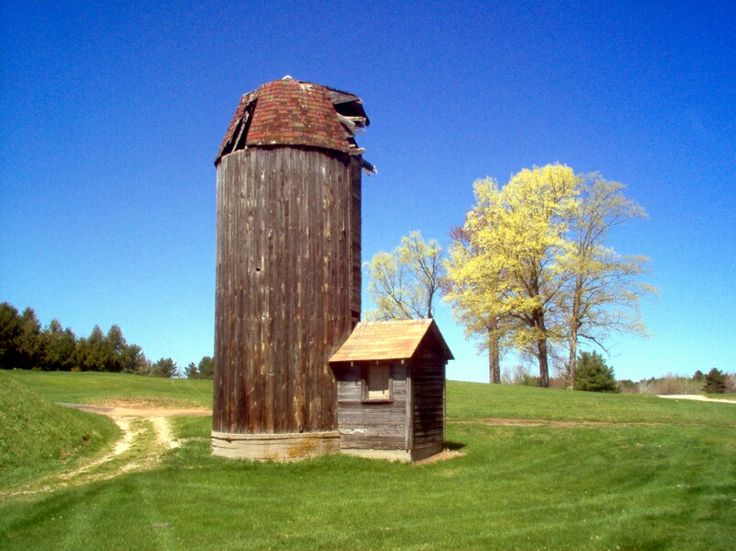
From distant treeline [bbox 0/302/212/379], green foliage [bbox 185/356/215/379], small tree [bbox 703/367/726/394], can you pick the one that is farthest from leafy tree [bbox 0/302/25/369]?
small tree [bbox 703/367/726/394]

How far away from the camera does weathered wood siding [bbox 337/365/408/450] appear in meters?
18.4

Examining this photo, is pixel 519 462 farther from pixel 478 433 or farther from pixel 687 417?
pixel 687 417

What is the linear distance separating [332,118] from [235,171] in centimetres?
325

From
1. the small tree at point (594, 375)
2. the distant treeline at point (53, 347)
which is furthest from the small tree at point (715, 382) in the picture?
the distant treeline at point (53, 347)

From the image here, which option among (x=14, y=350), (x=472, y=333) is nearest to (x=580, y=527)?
(x=472, y=333)

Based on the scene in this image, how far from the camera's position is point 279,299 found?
1920 cm

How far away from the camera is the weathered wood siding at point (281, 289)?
62.2ft

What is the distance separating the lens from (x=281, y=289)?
19.2 meters

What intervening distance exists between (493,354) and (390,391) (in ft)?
88.5

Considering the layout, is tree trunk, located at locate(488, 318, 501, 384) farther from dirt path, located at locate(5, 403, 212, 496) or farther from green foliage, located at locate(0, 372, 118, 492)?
green foliage, located at locate(0, 372, 118, 492)

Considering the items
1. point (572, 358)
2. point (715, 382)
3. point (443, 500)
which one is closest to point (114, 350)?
point (572, 358)

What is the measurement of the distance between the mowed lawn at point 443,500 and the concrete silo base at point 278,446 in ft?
1.88

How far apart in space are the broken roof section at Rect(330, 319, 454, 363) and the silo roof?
17.0 feet

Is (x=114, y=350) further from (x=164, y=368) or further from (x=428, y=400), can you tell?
(x=428, y=400)
